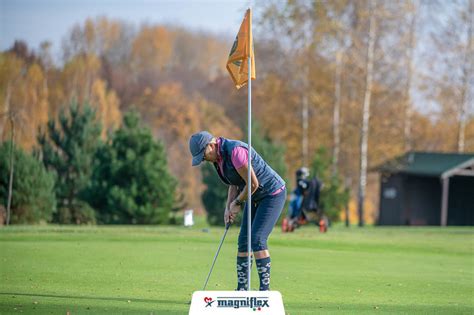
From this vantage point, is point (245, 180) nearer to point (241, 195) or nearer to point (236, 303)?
point (241, 195)

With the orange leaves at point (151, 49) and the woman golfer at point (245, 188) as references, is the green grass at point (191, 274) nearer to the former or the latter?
the woman golfer at point (245, 188)

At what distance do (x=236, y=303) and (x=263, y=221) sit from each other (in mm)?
2593

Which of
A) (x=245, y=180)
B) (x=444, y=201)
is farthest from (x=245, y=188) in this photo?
(x=444, y=201)

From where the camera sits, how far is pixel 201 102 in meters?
64.6

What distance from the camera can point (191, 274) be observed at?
42.8 feet

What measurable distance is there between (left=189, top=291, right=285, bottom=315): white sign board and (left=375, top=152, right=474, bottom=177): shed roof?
124 ft

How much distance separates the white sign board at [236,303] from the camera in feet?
24.4

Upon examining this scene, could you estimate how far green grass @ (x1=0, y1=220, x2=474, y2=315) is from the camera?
393 inches

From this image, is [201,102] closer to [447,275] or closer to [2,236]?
[2,236]

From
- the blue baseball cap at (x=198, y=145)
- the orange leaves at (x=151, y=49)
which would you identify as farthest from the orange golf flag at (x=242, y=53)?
the orange leaves at (x=151, y=49)

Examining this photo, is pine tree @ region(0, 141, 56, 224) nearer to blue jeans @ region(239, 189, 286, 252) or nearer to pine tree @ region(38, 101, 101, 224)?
pine tree @ region(38, 101, 101, 224)

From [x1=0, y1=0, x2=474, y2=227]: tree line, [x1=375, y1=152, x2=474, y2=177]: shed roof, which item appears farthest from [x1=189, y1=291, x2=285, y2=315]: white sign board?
[x1=375, y1=152, x2=474, y2=177]: shed roof

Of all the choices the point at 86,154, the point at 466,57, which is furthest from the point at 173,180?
the point at 466,57

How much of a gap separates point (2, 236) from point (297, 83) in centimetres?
2969
